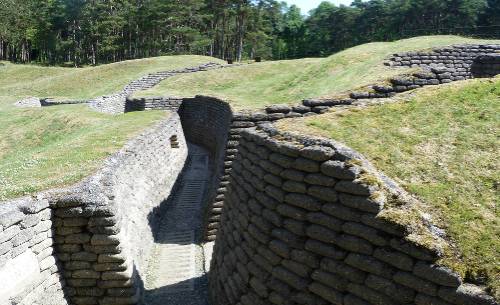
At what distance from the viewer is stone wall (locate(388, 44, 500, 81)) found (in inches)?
623

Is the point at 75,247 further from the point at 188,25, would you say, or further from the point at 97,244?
the point at 188,25

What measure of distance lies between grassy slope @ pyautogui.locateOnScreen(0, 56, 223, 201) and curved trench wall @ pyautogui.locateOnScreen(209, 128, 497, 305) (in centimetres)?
414

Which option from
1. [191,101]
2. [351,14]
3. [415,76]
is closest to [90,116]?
[191,101]

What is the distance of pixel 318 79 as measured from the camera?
17.5 m

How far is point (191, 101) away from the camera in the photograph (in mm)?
23422

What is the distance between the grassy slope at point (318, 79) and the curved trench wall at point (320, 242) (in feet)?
16.4

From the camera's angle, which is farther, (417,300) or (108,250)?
(108,250)

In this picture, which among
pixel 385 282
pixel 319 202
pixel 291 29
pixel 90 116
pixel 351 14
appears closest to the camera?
pixel 385 282

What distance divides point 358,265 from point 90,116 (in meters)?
18.2

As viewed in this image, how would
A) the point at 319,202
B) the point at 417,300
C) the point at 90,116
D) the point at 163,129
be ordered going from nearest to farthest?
the point at 417,300, the point at 319,202, the point at 163,129, the point at 90,116

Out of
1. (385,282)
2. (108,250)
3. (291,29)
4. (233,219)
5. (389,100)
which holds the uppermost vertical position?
(291,29)

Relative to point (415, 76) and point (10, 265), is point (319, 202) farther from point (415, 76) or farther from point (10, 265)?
point (415, 76)

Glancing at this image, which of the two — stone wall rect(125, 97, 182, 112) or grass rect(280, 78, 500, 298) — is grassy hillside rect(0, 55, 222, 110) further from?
grass rect(280, 78, 500, 298)

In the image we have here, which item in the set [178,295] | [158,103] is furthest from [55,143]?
[158,103]
